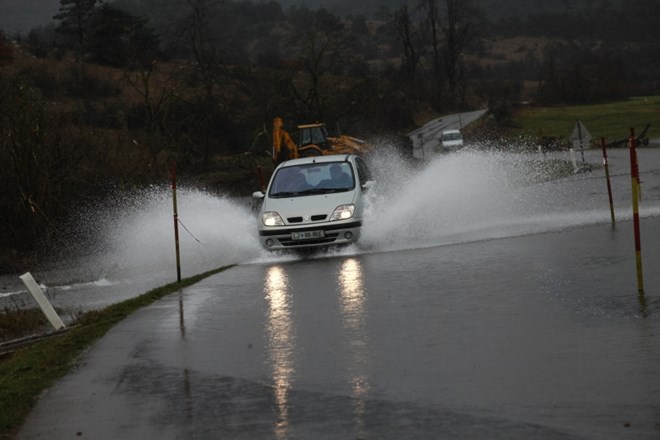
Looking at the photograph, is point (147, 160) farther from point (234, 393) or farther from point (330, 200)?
point (234, 393)

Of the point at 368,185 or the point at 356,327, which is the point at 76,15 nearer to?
the point at 368,185

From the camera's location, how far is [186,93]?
2916 inches

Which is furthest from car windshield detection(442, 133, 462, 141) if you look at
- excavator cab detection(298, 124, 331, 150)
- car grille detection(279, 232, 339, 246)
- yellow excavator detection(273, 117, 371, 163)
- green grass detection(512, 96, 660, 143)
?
car grille detection(279, 232, 339, 246)

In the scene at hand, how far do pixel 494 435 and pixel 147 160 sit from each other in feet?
99.1

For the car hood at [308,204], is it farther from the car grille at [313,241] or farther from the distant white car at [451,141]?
the distant white car at [451,141]

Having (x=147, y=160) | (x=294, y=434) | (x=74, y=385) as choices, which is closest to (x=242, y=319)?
(x=74, y=385)

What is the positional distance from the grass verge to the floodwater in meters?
0.18

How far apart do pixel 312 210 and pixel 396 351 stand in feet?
33.7

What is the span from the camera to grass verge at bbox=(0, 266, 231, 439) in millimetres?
8914

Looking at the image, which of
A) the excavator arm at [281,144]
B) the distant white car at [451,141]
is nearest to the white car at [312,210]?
the excavator arm at [281,144]

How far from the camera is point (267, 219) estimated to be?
20641mm

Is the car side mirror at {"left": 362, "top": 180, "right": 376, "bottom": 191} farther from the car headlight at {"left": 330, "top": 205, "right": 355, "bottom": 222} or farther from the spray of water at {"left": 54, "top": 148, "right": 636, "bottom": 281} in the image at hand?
the car headlight at {"left": 330, "top": 205, "right": 355, "bottom": 222}

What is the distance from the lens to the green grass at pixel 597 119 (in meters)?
81.4

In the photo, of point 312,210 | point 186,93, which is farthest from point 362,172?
point 186,93
